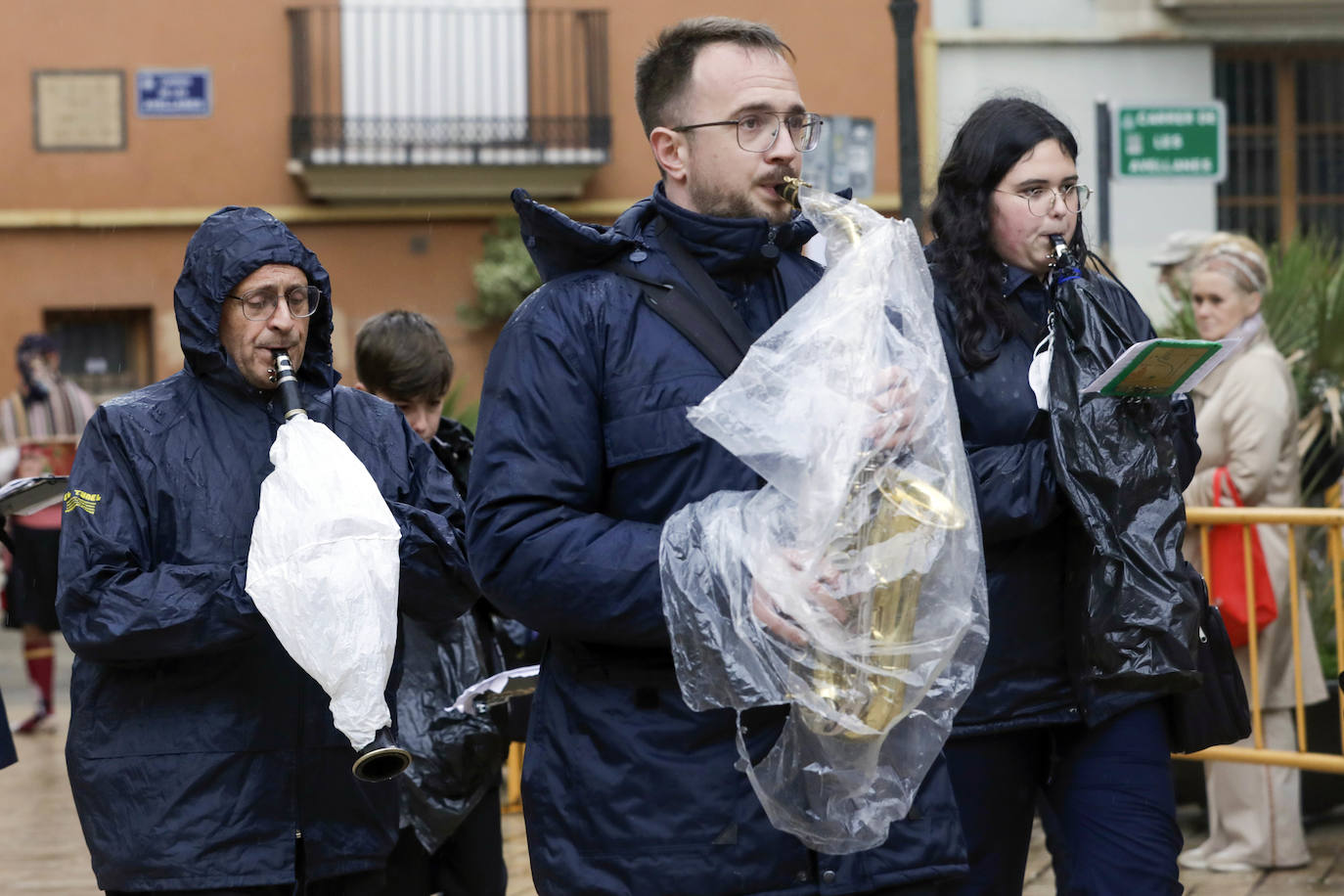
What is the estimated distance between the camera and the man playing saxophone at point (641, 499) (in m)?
2.62

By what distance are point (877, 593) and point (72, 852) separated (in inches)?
194

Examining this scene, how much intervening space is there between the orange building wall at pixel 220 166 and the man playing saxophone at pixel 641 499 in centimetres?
1432

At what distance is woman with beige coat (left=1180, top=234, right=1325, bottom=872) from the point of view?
18.8ft

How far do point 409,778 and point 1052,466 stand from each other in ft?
5.26

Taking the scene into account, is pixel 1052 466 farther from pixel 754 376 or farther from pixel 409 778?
pixel 409 778

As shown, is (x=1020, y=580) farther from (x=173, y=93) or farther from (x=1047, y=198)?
(x=173, y=93)

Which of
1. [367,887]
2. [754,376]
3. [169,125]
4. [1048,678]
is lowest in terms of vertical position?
[367,887]

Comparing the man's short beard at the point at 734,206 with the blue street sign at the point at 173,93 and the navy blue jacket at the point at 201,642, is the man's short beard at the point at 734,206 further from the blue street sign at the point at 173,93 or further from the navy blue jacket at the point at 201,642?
the blue street sign at the point at 173,93

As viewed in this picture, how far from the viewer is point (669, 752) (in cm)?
265

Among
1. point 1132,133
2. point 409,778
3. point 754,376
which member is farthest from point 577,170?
point 754,376

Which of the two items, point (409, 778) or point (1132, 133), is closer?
point (409, 778)

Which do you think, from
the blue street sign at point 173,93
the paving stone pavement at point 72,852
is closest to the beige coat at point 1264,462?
the paving stone pavement at point 72,852

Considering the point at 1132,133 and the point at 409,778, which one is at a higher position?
the point at 1132,133

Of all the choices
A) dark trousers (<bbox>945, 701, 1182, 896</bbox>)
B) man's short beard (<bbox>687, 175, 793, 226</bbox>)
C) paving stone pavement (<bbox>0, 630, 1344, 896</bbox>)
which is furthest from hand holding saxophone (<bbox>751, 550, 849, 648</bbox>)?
paving stone pavement (<bbox>0, 630, 1344, 896</bbox>)
